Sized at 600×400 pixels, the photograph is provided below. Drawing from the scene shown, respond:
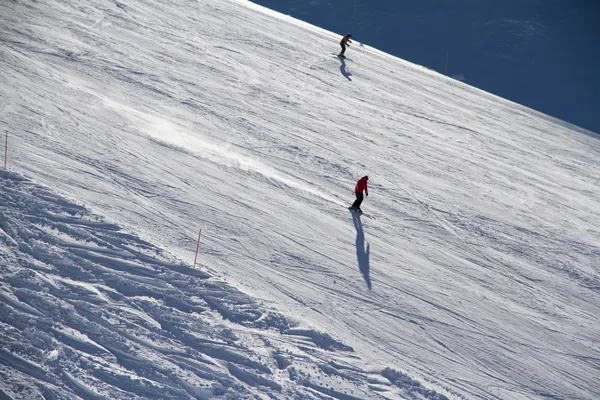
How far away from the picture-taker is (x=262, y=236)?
10.5 meters

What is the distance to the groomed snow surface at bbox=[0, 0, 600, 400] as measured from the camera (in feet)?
25.4

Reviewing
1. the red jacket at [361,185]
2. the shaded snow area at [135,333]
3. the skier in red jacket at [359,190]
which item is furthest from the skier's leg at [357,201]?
the shaded snow area at [135,333]

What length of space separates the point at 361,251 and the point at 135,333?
512 cm

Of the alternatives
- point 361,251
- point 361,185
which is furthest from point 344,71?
point 361,251

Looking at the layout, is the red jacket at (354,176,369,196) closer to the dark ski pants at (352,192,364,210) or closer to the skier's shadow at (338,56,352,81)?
the dark ski pants at (352,192,364,210)

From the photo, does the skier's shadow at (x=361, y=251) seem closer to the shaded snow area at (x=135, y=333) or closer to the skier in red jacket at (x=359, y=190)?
the skier in red jacket at (x=359, y=190)

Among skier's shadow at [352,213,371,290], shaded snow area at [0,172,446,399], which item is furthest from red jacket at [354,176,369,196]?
shaded snow area at [0,172,446,399]

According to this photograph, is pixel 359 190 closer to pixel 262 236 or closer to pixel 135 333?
pixel 262 236

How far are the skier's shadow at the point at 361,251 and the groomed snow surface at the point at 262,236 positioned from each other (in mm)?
50

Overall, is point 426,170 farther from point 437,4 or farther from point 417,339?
point 437,4

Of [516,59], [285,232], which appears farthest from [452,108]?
[516,59]

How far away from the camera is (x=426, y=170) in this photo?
49.6 ft

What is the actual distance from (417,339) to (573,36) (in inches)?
2094

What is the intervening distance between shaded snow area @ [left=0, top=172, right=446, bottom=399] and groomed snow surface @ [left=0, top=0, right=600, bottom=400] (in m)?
0.03
